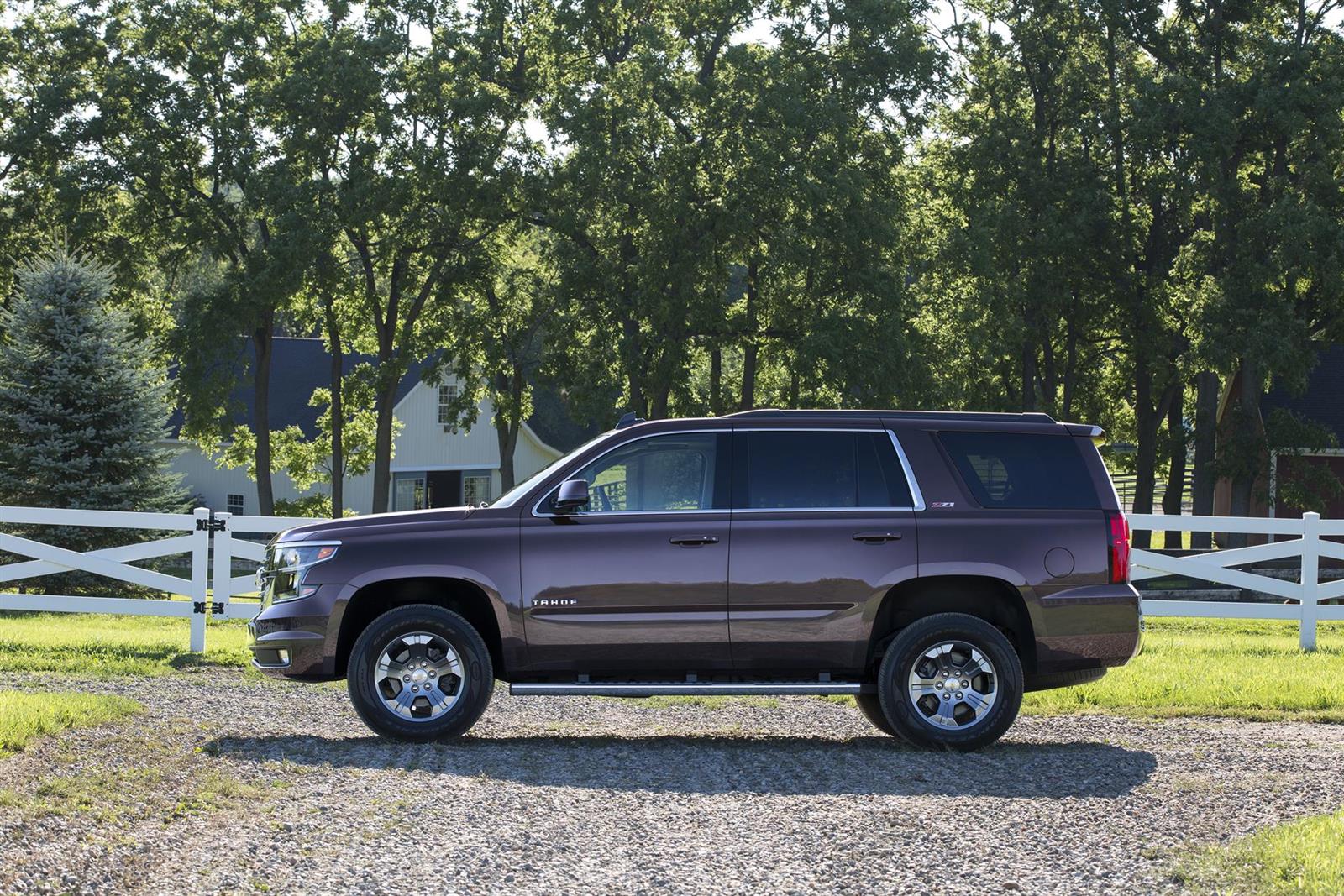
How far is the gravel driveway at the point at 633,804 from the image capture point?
6.16 metres

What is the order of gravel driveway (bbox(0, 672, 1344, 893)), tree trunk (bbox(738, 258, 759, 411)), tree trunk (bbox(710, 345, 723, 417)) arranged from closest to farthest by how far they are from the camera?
gravel driveway (bbox(0, 672, 1344, 893))
tree trunk (bbox(738, 258, 759, 411))
tree trunk (bbox(710, 345, 723, 417))

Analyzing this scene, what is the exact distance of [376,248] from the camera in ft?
140

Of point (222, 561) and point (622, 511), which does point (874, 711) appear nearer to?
point (622, 511)

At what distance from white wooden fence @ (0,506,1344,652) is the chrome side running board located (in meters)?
5.27

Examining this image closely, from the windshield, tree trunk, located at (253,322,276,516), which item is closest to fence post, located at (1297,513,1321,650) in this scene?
the windshield

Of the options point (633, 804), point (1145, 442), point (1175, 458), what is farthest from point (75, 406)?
point (1175, 458)

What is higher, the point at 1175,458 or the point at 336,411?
the point at 336,411

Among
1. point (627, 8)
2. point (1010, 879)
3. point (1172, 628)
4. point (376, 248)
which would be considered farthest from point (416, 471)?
point (1010, 879)

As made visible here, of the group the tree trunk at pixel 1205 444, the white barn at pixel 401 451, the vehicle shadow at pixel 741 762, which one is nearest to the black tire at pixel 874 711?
the vehicle shadow at pixel 741 762

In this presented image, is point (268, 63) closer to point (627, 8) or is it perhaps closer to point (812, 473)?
point (627, 8)

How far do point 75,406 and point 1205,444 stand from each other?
90.6 feet

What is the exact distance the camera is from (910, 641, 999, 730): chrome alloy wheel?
9.41 m

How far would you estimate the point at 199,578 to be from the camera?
14859 millimetres

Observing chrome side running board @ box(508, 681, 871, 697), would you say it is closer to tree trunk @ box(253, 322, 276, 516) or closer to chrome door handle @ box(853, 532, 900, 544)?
chrome door handle @ box(853, 532, 900, 544)
